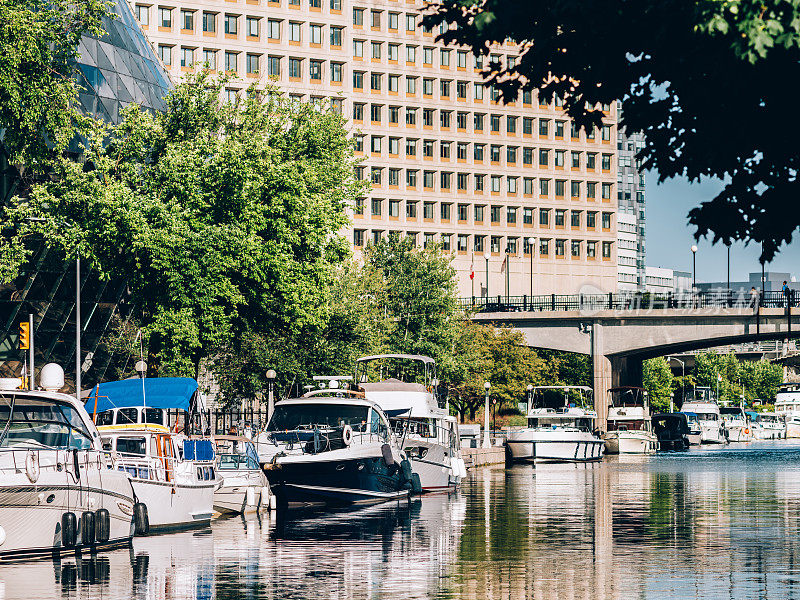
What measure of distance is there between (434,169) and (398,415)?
303ft

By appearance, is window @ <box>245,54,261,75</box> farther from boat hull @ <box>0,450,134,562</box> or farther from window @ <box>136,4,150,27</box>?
boat hull @ <box>0,450,134,562</box>

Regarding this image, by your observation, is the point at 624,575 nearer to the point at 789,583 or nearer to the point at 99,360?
the point at 789,583

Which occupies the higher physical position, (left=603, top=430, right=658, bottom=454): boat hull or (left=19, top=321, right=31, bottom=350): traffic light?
(left=19, top=321, right=31, bottom=350): traffic light

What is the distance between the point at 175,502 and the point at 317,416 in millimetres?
10819

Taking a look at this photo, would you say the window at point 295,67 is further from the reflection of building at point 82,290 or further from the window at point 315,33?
the reflection of building at point 82,290

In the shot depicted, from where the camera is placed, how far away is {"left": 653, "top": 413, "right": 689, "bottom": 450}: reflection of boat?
10044 centimetres

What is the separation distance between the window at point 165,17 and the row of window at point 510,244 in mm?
25665

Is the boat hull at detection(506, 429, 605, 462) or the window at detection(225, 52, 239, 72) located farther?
the window at detection(225, 52, 239, 72)

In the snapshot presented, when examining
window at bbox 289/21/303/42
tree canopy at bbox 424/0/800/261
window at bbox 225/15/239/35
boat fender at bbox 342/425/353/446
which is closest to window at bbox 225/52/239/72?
window at bbox 225/15/239/35

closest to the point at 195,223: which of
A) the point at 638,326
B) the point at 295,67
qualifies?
the point at 638,326

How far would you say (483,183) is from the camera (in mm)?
142500

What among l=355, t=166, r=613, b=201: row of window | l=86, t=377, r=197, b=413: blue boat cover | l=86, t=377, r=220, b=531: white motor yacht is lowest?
l=86, t=377, r=220, b=531: white motor yacht

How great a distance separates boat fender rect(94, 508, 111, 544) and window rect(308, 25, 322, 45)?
111m

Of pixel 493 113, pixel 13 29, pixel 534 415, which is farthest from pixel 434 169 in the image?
pixel 13 29
